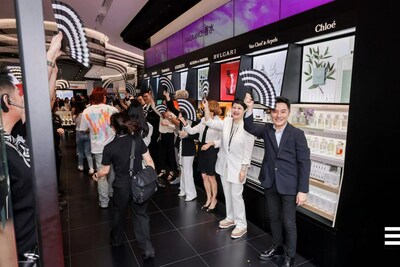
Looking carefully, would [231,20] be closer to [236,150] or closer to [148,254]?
[236,150]

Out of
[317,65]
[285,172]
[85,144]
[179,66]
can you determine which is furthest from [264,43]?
[85,144]

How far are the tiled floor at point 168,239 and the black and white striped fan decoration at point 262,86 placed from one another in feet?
5.65

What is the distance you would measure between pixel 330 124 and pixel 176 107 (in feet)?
8.36

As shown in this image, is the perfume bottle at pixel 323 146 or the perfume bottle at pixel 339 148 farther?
the perfume bottle at pixel 323 146

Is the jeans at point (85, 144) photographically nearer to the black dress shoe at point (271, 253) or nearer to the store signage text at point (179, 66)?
the store signage text at point (179, 66)

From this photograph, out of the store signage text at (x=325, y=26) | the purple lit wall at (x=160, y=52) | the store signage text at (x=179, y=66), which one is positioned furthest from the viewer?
the purple lit wall at (x=160, y=52)

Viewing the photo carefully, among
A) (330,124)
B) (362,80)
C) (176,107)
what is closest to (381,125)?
(362,80)

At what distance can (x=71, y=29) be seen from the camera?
0.96 m

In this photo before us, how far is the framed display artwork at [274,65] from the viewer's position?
3797 mm

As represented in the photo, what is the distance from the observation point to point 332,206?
9.38 ft

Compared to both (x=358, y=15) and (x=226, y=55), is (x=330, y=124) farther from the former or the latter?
(x=226, y=55)

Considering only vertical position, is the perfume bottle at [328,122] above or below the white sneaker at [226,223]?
above

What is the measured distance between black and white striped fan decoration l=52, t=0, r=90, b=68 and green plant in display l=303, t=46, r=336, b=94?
2.78 m

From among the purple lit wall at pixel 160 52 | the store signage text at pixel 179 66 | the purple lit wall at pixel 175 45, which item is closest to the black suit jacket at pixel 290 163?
the store signage text at pixel 179 66
